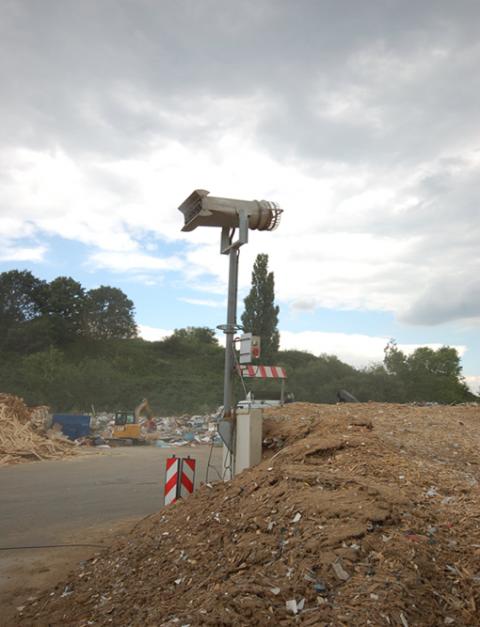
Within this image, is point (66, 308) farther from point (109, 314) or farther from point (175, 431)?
point (175, 431)

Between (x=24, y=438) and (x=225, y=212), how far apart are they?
1522 centimetres

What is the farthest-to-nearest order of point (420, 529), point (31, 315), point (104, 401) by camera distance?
point (31, 315), point (104, 401), point (420, 529)

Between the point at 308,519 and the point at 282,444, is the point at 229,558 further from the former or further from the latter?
the point at 282,444

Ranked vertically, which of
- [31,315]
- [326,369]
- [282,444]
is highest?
[31,315]

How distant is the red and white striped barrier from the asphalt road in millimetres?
1548

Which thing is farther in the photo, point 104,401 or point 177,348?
point 177,348

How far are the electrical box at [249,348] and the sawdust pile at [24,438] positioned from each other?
1265cm

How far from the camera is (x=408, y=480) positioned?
507cm

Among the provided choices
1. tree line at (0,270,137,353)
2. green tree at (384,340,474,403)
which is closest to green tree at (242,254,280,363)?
green tree at (384,340,474,403)

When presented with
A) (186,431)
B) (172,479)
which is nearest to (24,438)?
(186,431)

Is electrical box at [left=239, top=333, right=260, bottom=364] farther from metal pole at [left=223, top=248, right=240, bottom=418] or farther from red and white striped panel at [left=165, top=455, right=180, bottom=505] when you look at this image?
red and white striped panel at [left=165, top=455, right=180, bottom=505]

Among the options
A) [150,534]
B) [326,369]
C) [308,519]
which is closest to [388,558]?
[308,519]

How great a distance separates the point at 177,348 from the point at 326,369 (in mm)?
30382

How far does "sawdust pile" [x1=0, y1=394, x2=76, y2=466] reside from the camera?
1864 cm
